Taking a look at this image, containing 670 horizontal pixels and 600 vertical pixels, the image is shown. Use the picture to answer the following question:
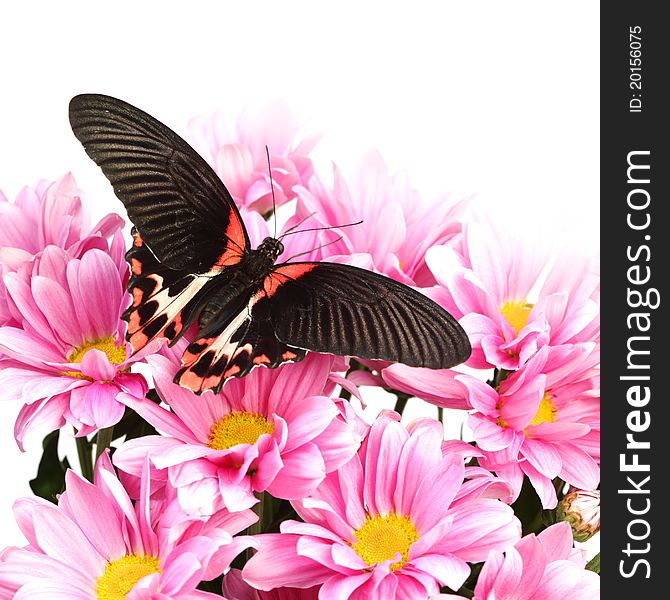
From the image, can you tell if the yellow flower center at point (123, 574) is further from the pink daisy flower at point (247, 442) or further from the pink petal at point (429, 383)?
the pink petal at point (429, 383)

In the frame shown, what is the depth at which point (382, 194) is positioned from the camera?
3.22 ft

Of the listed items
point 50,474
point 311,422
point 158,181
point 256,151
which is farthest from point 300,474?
point 256,151

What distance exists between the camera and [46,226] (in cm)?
90

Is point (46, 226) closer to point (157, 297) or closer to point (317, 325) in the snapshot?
point (157, 297)

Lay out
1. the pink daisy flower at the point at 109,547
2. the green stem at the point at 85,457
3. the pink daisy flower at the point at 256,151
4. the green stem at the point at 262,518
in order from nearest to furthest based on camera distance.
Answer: the pink daisy flower at the point at 109,547 → the green stem at the point at 262,518 → the green stem at the point at 85,457 → the pink daisy flower at the point at 256,151

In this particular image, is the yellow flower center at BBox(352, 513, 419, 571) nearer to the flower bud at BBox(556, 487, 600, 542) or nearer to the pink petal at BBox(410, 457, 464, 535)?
the pink petal at BBox(410, 457, 464, 535)

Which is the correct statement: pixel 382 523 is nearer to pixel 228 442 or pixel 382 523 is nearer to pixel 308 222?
pixel 228 442

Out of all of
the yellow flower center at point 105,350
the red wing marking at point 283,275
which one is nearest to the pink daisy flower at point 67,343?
the yellow flower center at point 105,350

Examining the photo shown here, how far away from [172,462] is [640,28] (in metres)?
0.48

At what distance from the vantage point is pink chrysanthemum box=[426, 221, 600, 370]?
81 cm

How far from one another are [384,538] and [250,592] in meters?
0.11

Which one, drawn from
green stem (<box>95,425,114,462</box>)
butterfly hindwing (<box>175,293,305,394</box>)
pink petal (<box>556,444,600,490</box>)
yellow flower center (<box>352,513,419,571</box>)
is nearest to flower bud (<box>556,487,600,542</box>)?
pink petal (<box>556,444,600,490</box>)

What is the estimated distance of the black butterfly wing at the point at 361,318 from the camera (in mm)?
699

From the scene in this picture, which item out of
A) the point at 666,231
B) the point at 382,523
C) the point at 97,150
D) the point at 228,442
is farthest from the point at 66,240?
the point at 666,231
